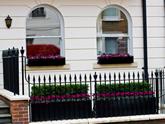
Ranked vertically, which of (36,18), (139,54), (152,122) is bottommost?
(152,122)

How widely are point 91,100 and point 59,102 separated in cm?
87

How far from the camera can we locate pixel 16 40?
15.9 m

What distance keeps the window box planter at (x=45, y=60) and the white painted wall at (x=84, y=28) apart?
0.24 meters

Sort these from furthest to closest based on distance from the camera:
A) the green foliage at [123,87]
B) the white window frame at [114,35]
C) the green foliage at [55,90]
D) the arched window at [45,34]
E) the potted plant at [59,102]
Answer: the white window frame at [114,35]
the arched window at [45,34]
the green foliage at [123,87]
the green foliage at [55,90]
the potted plant at [59,102]

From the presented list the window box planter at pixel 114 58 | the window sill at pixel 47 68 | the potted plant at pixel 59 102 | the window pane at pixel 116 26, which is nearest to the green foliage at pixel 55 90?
the potted plant at pixel 59 102

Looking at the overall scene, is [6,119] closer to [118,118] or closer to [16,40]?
[118,118]

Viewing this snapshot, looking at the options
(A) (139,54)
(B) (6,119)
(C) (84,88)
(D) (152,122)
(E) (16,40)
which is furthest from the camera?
(A) (139,54)

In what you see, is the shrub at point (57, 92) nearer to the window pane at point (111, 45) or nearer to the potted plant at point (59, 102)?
the potted plant at point (59, 102)

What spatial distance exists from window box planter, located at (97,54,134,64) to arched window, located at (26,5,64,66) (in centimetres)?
121

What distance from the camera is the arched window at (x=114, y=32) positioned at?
16969mm

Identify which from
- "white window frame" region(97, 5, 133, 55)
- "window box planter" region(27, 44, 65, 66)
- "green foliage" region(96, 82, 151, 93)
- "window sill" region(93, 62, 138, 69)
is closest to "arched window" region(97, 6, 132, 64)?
"white window frame" region(97, 5, 133, 55)

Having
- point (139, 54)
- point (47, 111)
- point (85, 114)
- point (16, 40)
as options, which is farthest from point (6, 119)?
point (139, 54)

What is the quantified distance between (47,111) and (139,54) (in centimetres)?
491

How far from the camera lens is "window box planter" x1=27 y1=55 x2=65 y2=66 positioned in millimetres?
15992
